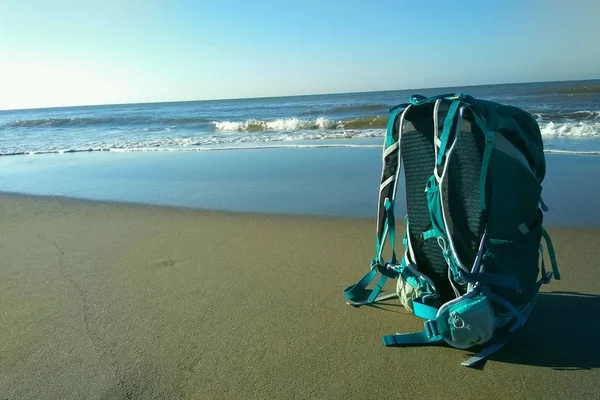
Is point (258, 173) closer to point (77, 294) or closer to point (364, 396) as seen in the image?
point (77, 294)

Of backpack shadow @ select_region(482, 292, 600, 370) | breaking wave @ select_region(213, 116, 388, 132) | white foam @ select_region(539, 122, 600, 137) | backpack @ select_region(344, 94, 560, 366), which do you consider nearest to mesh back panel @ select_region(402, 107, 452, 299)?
backpack @ select_region(344, 94, 560, 366)

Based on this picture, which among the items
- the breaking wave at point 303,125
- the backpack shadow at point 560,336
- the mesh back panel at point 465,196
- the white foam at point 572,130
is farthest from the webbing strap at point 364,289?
the breaking wave at point 303,125

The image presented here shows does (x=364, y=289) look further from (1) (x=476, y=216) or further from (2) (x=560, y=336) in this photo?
(2) (x=560, y=336)

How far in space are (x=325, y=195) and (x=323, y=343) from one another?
11.2 feet

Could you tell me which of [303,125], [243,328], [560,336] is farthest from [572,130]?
[243,328]

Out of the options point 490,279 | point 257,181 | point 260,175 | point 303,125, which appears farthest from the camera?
point 303,125

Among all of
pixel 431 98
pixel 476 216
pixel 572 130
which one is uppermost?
pixel 431 98

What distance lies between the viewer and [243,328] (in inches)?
103

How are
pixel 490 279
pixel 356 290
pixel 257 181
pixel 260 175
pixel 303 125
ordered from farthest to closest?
pixel 303 125 < pixel 260 175 < pixel 257 181 < pixel 356 290 < pixel 490 279

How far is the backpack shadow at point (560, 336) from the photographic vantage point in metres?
2.17

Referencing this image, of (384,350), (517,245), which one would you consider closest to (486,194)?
(517,245)

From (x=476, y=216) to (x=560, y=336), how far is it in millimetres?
824

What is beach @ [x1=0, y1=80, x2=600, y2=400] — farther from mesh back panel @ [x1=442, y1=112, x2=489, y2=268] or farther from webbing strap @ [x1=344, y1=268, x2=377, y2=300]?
mesh back panel @ [x1=442, y1=112, x2=489, y2=268]

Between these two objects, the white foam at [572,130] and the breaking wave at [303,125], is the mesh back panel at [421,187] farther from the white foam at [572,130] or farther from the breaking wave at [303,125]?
the breaking wave at [303,125]
